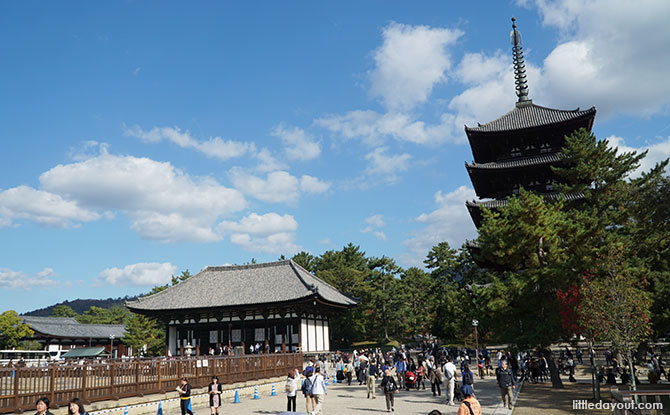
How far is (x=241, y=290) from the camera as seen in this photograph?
43844mm

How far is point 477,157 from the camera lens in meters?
39.7

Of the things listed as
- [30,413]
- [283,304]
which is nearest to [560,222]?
[30,413]

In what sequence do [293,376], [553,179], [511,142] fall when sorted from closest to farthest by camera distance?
[293,376] → [553,179] → [511,142]

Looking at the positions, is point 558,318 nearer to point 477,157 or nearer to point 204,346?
point 477,157

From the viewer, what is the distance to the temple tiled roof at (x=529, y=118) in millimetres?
34412

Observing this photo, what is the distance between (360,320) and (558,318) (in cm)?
4212

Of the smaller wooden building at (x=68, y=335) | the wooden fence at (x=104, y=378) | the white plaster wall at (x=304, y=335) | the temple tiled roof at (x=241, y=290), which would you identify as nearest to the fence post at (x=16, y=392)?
the wooden fence at (x=104, y=378)

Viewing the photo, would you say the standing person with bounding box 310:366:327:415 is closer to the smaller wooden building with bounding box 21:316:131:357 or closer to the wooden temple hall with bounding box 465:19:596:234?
the wooden temple hall with bounding box 465:19:596:234

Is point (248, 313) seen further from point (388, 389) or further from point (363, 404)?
point (388, 389)

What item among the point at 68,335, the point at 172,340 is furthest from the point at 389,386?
the point at 68,335

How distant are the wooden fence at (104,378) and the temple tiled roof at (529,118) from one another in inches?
963

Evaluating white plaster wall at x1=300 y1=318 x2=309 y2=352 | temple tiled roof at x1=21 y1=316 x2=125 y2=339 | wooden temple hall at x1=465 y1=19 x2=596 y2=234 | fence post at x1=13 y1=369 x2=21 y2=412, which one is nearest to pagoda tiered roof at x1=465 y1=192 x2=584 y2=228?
wooden temple hall at x1=465 y1=19 x2=596 y2=234

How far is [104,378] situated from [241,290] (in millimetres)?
26665

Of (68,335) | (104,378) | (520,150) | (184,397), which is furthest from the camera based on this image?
(68,335)
